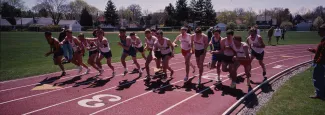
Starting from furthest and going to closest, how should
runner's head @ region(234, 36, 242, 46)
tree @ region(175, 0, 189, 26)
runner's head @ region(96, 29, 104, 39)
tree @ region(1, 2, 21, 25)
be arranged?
1. tree @ region(1, 2, 21, 25)
2. tree @ region(175, 0, 189, 26)
3. runner's head @ region(96, 29, 104, 39)
4. runner's head @ region(234, 36, 242, 46)

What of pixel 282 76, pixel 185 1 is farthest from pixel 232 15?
pixel 282 76

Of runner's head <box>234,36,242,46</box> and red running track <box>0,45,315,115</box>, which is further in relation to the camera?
runner's head <box>234,36,242,46</box>

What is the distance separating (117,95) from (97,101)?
74 cm

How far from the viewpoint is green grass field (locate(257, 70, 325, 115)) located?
228 inches

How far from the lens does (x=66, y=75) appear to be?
33.7 feet

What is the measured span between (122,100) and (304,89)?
554 centimetres

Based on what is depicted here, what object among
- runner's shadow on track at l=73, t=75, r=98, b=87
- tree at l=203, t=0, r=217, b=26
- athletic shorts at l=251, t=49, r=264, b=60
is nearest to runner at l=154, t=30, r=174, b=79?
runner's shadow on track at l=73, t=75, r=98, b=87

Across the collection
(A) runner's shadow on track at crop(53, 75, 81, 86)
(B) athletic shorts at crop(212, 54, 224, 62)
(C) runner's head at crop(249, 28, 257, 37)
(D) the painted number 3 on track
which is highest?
(C) runner's head at crop(249, 28, 257, 37)

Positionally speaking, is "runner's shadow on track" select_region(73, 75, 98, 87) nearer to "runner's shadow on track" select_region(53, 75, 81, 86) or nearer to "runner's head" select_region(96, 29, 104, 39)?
"runner's shadow on track" select_region(53, 75, 81, 86)

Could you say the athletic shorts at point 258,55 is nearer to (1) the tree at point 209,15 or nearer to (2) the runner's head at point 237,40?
(2) the runner's head at point 237,40

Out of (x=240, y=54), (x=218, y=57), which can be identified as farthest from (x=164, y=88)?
(x=240, y=54)

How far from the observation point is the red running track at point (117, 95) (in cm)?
622

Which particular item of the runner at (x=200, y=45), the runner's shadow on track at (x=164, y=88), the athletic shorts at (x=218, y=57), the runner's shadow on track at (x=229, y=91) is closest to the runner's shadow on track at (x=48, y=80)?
the runner's shadow on track at (x=164, y=88)

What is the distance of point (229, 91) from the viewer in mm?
7824
